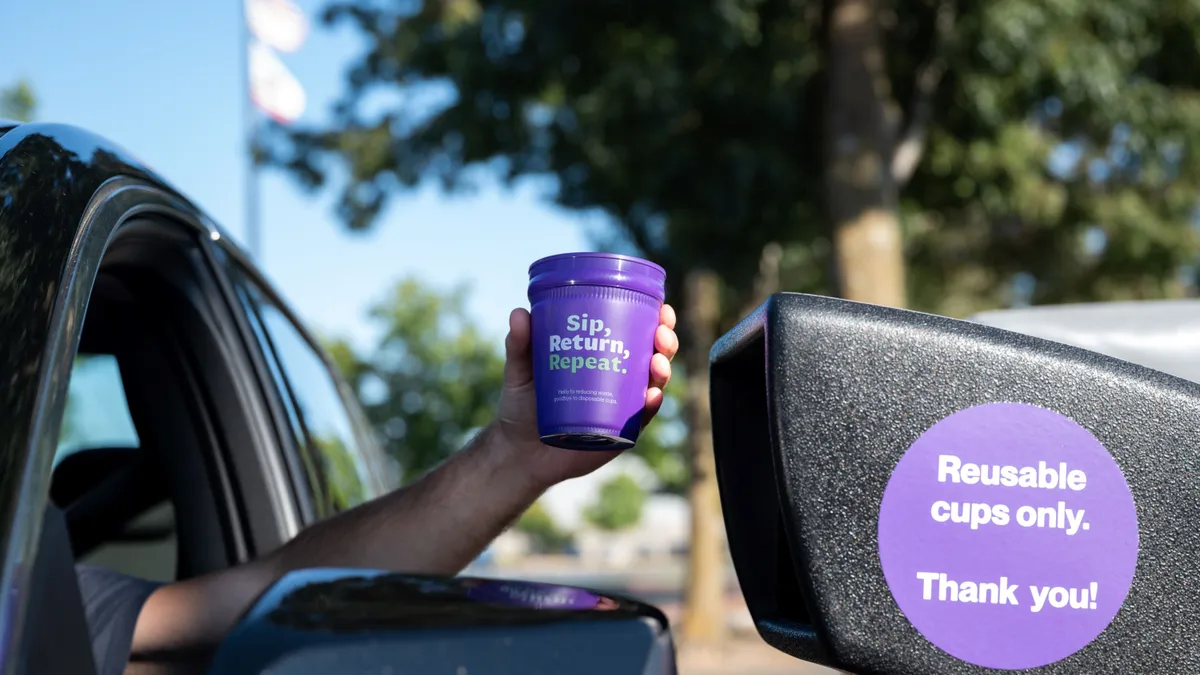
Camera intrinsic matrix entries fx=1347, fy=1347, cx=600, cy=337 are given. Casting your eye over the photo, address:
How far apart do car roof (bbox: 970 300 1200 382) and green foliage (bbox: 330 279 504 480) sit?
3139cm

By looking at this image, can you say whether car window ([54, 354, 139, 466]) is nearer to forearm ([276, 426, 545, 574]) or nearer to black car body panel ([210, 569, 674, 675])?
forearm ([276, 426, 545, 574])

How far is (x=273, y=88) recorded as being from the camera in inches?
451

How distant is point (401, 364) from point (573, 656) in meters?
37.6

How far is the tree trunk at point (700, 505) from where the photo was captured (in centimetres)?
1446

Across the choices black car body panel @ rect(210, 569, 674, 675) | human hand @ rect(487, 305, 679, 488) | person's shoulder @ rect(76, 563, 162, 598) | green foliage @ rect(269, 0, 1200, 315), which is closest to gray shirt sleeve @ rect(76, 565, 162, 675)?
person's shoulder @ rect(76, 563, 162, 598)

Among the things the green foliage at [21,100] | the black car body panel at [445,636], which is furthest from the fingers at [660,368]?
the green foliage at [21,100]

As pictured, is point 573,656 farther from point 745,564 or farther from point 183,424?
point 183,424

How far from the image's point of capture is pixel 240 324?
223cm

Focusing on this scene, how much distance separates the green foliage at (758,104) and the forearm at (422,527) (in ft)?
24.0

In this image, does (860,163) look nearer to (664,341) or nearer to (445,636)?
(664,341)

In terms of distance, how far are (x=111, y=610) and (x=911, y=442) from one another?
1.19m

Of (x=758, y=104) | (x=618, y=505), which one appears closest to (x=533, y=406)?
(x=758, y=104)

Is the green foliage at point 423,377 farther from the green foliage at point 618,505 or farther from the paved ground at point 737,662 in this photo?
the green foliage at point 618,505

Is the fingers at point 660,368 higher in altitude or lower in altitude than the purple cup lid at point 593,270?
lower
